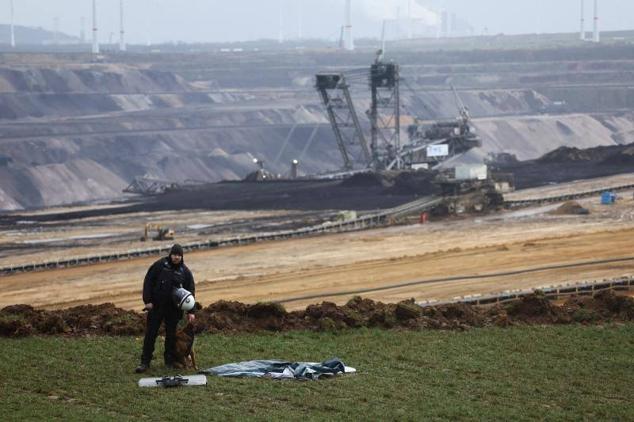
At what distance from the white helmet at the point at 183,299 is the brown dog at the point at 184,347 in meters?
0.27

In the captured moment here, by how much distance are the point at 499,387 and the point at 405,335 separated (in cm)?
478

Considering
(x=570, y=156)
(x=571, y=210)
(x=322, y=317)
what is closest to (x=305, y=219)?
(x=571, y=210)

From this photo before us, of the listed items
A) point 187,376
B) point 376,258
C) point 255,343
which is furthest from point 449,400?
point 376,258

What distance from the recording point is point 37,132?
163250 millimetres

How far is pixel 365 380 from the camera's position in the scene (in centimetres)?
2220

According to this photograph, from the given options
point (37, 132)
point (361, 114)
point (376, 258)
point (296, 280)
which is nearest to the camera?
point (296, 280)

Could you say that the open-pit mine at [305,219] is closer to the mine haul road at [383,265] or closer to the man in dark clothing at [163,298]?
the mine haul road at [383,265]

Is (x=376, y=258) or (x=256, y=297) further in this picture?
(x=376, y=258)

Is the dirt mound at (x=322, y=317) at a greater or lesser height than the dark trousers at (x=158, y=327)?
lesser

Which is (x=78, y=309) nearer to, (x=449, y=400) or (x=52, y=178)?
(x=449, y=400)

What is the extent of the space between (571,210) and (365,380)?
5158cm

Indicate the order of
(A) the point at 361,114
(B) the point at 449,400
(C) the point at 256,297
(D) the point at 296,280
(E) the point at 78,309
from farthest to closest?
(A) the point at 361,114
(D) the point at 296,280
(C) the point at 256,297
(E) the point at 78,309
(B) the point at 449,400

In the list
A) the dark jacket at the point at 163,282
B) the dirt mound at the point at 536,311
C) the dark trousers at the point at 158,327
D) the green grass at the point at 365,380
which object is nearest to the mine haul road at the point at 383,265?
the dirt mound at the point at 536,311

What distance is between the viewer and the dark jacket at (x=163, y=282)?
872 inches
